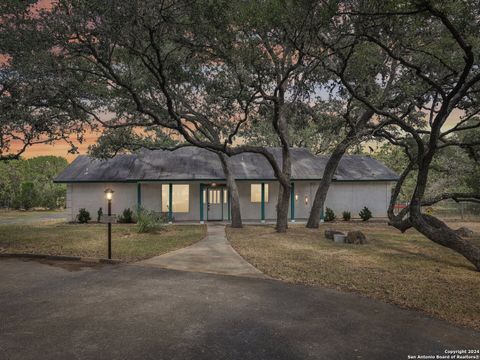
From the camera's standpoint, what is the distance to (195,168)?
25031mm

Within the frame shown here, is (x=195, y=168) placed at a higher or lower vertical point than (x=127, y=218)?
higher

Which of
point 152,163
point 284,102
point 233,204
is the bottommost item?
point 233,204

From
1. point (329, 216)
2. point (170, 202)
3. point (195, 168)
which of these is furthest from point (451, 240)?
point (195, 168)

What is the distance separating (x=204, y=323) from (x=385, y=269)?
620 cm

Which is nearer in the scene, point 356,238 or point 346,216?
point 356,238

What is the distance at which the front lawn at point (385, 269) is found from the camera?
277 inches

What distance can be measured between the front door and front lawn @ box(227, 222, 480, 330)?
8785mm

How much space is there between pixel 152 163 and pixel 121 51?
37.9ft

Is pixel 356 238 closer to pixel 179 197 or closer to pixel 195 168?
pixel 195 168

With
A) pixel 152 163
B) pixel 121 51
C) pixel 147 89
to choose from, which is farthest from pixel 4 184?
pixel 121 51

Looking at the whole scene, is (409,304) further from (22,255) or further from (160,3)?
(22,255)

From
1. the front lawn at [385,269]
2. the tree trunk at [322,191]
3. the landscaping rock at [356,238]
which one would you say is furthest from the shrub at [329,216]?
the landscaping rock at [356,238]

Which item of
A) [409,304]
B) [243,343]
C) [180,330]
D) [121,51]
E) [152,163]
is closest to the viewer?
[243,343]

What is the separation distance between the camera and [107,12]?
10.5m
